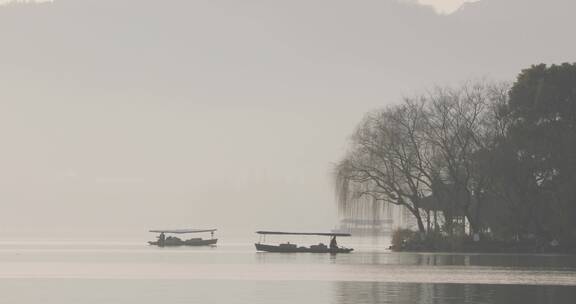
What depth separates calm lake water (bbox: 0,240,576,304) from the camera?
49719mm

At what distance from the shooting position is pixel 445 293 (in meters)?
52.4

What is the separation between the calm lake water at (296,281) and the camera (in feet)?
163

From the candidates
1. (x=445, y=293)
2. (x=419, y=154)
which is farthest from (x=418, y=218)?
(x=445, y=293)

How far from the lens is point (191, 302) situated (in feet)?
155

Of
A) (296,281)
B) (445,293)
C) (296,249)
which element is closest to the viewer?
(445,293)

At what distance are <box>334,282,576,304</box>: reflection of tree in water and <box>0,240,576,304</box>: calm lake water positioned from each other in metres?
0.04

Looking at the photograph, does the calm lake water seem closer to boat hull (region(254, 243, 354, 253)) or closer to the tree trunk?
the tree trunk

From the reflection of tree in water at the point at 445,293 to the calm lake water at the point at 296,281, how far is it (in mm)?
40

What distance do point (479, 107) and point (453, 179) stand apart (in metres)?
6.54

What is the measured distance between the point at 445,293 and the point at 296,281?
1187 centimetres

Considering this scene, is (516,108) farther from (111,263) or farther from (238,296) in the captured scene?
(238,296)

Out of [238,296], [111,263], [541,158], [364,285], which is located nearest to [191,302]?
[238,296]

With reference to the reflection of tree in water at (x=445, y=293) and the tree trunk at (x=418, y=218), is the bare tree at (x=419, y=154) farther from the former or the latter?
the reflection of tree in water at (x=445, y=293)

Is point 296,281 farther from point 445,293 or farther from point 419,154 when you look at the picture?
point 419,154
